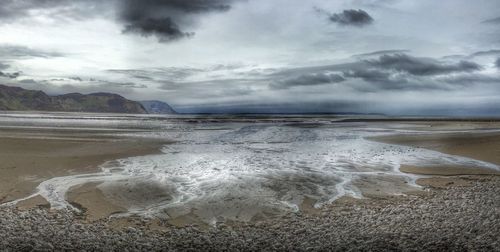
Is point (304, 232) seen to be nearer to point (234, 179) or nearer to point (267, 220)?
point (267, 220)

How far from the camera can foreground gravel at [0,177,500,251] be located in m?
9.58

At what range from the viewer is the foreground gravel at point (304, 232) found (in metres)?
9.58

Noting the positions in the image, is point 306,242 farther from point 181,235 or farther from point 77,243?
point 77,243

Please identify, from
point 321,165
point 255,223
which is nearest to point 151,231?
point 255,223

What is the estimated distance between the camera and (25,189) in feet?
52.6

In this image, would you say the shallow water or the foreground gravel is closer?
the foreground gravel

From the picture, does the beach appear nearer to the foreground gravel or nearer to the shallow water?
the foreground gravel

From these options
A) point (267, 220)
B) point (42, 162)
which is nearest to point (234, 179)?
point (267, 220)

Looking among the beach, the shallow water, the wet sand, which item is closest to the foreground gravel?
the beach

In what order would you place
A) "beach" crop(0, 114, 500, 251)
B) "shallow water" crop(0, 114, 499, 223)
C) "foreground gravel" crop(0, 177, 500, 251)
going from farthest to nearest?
"shallow water" crop(0, 114, 499, 223)
"beach" crop(0, 114, 500, 251)
"foreground gravel" crop(0, 177, 500, 251)

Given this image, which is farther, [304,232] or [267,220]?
[267,220]

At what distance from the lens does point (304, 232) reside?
10773 mm

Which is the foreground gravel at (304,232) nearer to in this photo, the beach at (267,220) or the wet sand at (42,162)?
the beach at (267,220)

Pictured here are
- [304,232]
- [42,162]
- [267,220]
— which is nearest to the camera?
[304,232]
